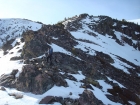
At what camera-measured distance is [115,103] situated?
2411 cm

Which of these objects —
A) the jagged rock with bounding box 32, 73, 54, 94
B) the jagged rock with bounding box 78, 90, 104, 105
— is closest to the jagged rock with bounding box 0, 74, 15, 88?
the jagged rock with bounding box 32, 73, 54, 94

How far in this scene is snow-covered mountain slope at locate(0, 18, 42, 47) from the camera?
68.6 m

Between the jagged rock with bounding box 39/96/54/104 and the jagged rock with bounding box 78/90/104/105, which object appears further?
the jagged rock with bounding box 78/90/104/105

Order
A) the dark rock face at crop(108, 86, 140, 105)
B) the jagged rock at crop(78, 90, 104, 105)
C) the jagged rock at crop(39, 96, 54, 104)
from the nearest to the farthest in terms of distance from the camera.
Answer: the jagged rock at crop(39, 96, 54, 104)
the jagged rock at crop(78, 90, 104, 105)
the dark rock face at crop(108, 86, 140, 105)

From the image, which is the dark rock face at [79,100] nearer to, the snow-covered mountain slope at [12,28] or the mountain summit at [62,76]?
the mountain summit at [62,76]

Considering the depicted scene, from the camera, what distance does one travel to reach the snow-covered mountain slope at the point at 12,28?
225ft

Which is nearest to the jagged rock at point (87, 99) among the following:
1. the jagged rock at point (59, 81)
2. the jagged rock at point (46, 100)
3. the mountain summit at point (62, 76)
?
the mountain summit at point (62, 76)

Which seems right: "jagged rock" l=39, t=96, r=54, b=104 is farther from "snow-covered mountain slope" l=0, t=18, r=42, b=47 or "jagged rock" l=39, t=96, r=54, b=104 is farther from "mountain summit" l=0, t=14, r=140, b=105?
"snow-covered mountain slope" l=0, t=18, r=42, b=47

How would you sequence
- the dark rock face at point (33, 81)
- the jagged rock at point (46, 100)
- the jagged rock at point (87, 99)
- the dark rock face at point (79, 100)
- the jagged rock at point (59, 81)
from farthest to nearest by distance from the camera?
the jagged rock at point (59, 81) → the dark rock face at point (33, 81) → the jagged rock at point (87, 99) → the dark rock face at point (79, 100) → the jagged rock at point (46, 100)

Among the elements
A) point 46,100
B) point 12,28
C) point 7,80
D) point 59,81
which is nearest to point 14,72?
point 7,80

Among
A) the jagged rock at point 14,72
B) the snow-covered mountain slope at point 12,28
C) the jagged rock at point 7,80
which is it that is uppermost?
the snow-covered mountain slope at point 12,28

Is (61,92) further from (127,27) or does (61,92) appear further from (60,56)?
(127,27)

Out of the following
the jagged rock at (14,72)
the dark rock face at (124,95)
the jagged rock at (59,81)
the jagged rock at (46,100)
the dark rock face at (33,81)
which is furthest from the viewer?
the dark rock face at (124,95)

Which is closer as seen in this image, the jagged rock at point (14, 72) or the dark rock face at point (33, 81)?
the dark rock face at point (33, 81)
